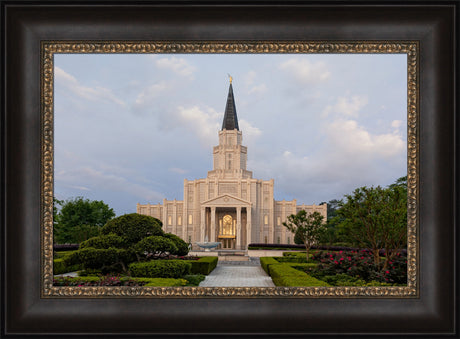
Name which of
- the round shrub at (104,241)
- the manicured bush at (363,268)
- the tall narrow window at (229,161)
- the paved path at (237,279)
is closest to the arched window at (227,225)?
the tall narrow window at (229,161)

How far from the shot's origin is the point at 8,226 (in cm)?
488

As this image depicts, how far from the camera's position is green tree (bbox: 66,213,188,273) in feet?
30.4

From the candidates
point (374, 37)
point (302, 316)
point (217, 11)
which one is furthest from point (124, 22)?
point (302, 316)

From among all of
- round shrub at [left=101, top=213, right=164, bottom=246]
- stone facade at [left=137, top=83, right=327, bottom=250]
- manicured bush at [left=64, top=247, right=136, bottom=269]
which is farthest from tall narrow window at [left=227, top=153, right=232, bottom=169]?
manicured bush at [left=64, top=247, right=136, bottom=269]

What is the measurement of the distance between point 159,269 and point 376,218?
6.37m

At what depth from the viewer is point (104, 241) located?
975cm

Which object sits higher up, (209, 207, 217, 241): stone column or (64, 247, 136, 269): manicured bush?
(64, 247, 136, 269): manicured bush

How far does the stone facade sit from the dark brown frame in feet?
102

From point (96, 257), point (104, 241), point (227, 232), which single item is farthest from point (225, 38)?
point (227, 232)

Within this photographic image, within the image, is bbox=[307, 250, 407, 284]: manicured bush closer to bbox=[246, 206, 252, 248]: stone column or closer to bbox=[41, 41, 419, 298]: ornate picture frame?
bbox=[41, 41, 419, 298]: ornate picture frame

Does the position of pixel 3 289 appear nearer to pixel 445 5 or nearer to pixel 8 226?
pixel 8 226

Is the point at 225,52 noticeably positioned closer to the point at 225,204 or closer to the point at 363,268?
the point at 363,268

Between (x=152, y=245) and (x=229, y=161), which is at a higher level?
(x=229, y=161)

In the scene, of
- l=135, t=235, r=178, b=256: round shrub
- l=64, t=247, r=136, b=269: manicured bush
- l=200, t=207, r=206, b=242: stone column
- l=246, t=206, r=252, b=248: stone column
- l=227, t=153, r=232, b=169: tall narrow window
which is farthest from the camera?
l=227, t=153, r=232, b=169: tall narrow window
